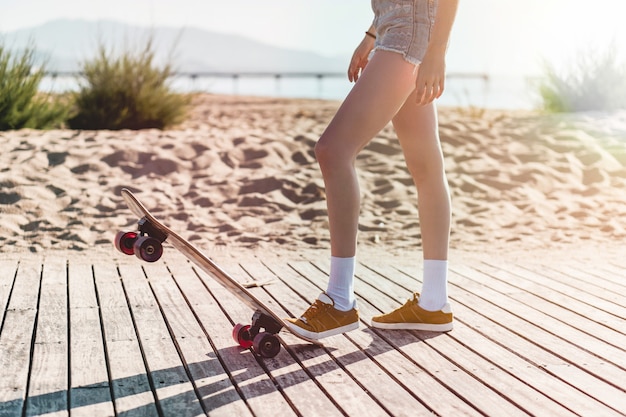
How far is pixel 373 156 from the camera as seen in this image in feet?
23.6

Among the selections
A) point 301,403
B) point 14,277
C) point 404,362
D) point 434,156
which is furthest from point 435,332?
point 14,277

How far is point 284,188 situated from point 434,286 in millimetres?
3350

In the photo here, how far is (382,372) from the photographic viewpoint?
8.37 ft

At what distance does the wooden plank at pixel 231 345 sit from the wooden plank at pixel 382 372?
185mm

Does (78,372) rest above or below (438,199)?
below

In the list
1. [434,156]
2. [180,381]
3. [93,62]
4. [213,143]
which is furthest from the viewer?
[93,62]

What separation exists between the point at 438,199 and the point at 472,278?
3.94ft

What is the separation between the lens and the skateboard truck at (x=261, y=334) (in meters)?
2.63

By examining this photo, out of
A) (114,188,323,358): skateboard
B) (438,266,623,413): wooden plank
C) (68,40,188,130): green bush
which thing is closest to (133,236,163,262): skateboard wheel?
(114,188,323,358): skateboard

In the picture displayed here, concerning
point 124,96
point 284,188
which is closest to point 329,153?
point 284,188

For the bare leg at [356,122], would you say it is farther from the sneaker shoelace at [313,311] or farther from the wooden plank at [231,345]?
the wooden plank at [231,345]

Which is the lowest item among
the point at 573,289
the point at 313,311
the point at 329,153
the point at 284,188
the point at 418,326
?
the point at 284,188

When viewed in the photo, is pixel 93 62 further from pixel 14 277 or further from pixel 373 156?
pixel 14 277

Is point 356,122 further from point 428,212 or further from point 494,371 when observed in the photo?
point 494,371
